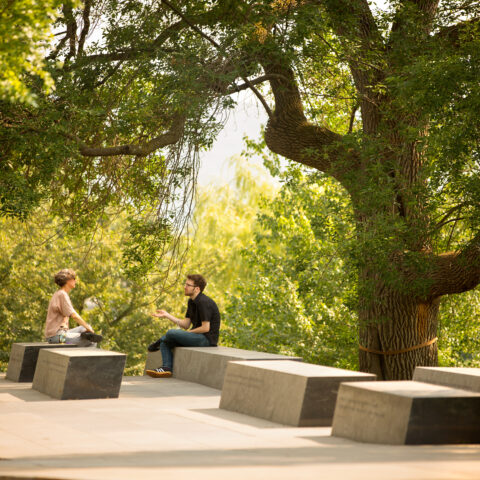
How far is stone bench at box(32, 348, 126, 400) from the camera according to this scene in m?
9.77

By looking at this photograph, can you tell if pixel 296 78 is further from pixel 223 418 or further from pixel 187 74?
pixel 223 418

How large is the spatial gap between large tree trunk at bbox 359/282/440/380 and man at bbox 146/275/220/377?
130 inches

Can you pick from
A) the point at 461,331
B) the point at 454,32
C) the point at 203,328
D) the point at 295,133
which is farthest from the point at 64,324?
the point at 461,331

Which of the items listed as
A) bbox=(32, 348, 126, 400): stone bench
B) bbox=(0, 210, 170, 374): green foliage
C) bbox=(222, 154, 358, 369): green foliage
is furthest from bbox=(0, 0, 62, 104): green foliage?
bbox=(0, 210, 170, 374): green foliage

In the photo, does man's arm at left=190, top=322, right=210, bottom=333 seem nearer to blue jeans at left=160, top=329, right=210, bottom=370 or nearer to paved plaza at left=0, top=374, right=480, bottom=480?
blue jeans at left=160, top=329, right=210, bottom=370

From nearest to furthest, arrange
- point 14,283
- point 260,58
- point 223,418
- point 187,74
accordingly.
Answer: point 223,418 → point 187,74 → point 260,58 → point 14,283

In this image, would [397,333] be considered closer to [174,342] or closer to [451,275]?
[451,275]

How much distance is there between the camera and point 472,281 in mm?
13273

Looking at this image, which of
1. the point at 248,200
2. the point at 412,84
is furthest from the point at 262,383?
the point at 248,200

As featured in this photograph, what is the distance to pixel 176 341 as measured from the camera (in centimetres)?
1223

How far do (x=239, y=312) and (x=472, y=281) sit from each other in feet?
49.5

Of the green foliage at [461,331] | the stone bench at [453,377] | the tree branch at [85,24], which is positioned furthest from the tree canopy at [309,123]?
the green foliage at [461,331]

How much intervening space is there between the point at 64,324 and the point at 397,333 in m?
6.11

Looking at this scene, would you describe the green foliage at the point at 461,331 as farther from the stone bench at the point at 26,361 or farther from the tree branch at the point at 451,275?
the stone bench at the point at 26,361
